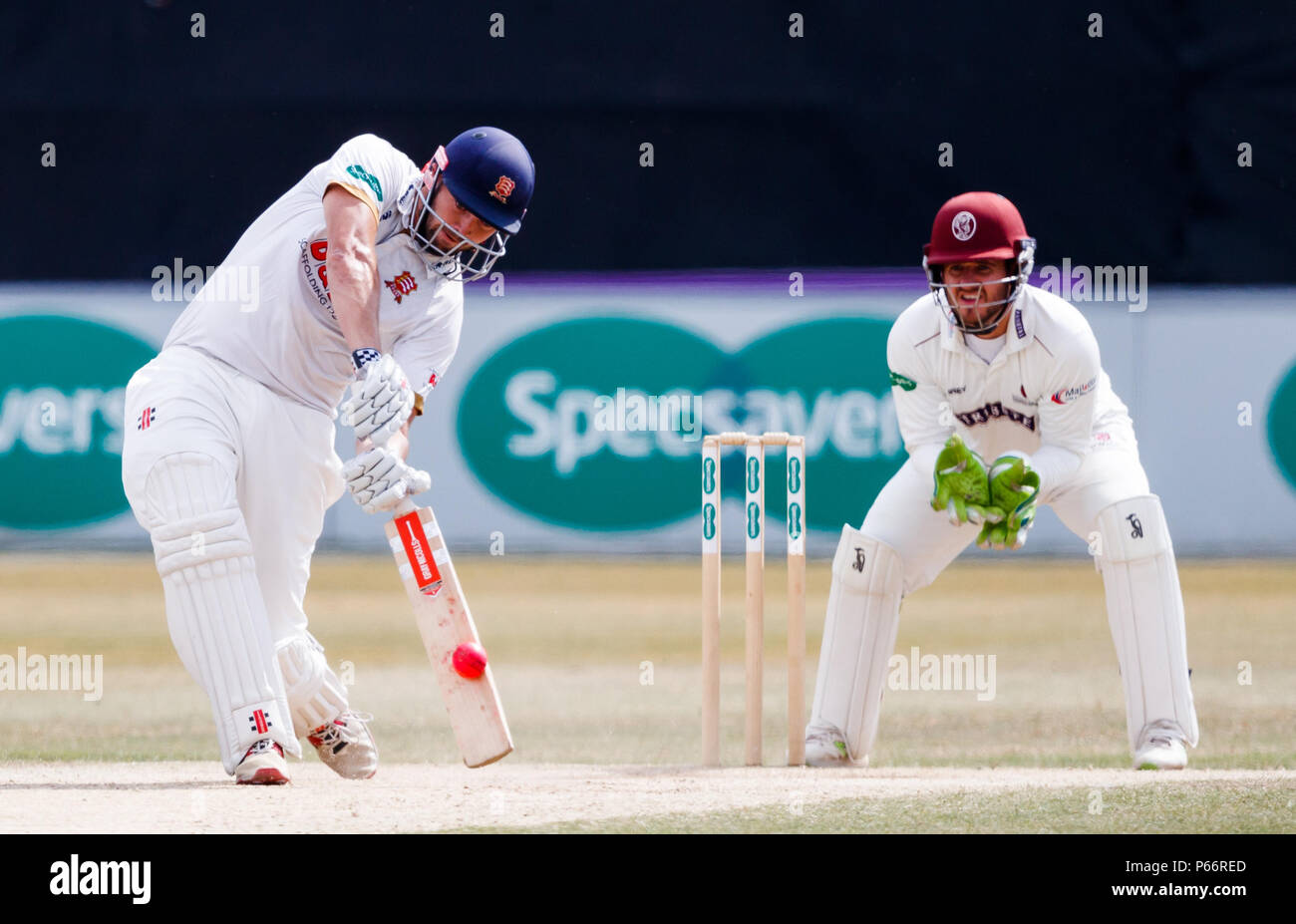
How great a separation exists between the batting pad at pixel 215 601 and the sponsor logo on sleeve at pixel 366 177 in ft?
1.92

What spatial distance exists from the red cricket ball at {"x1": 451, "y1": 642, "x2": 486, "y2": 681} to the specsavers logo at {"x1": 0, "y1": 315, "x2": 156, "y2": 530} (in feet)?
16.1

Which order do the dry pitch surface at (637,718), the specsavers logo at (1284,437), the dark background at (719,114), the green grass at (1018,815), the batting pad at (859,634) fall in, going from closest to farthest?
the green grass at (1018,815) → the dry pitch surface at (637,718) → the batting pad at (859,634) → the specsavers logo at (1284,437) → the dark background at (719,114)

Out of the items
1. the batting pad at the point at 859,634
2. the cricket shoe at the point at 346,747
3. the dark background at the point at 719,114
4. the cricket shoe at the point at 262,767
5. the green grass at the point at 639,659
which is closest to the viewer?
the cricket shoe at the point at 262,767

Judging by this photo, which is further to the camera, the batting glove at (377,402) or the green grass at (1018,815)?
the batting glove at (377,402)

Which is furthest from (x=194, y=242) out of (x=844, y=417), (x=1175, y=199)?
(x=1175, y=199)

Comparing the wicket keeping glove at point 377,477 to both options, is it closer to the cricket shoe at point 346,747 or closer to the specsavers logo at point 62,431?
the cricket shoe at point 346,747

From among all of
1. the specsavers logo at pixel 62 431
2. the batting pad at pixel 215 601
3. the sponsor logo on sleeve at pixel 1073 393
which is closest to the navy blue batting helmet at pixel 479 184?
the batting pad at pixel 215 601

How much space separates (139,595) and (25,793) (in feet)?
15.0

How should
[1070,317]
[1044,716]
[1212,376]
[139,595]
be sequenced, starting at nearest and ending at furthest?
[1070,317] → [1044,716] → [139,595] → [1212,376]

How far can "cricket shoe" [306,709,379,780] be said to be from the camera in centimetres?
356

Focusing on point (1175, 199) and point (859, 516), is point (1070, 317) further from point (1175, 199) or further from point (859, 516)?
point (1175, 199)

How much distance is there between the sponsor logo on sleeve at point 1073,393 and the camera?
3775 mm

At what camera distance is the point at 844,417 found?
26.4 feet

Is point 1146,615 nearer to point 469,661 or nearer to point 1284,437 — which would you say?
point 469,661
